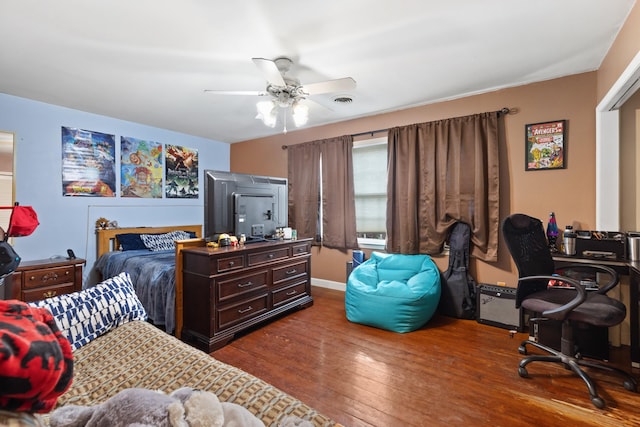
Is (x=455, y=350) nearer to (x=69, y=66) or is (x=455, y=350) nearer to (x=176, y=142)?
(x=69, y=66)

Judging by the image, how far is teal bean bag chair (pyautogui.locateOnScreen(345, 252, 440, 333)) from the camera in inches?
112

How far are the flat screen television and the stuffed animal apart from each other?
78.9 inches

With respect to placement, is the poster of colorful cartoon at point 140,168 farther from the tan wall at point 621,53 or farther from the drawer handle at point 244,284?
the tan wall at point 621,53

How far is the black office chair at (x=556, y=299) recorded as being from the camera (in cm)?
186

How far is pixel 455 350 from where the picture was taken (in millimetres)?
2492

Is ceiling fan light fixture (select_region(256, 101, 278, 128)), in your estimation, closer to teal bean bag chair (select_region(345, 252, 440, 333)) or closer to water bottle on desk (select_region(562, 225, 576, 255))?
teal bean bag chair (select_region(345, 252, 440, 333))

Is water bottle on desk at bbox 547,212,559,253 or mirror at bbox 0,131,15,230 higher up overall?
mirror at bbox 0,131,15,230

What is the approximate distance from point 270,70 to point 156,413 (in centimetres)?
220

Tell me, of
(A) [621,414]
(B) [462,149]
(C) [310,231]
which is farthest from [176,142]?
(A) [621,414]

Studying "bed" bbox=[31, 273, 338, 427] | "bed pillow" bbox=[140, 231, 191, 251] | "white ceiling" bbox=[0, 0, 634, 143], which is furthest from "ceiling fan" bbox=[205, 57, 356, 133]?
"bed pillow" bbox=[140, 231, 191, 251]

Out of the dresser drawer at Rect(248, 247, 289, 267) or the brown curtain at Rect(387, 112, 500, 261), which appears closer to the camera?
the dresser drawer at Rect(248, 247, 289, 267)

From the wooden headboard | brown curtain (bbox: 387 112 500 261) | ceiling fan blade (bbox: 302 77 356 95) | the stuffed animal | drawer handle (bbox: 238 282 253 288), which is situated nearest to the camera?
the stuffed animal

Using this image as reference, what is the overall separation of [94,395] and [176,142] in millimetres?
4468

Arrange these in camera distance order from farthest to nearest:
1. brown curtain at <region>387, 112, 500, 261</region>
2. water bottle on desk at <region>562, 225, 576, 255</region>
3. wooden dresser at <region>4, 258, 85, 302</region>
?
brown curtain at <region>387, 112, 500, 261</region> < wooden dresser at <region>4, 258, 85, 302</region> < water bottle on desk at <region>562, 225, 576, 255</region>
